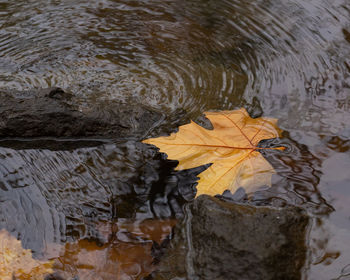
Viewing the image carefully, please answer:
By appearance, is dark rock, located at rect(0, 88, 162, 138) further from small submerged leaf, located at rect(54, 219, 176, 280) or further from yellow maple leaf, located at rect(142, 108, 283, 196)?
small submerged leaf, located at rect(54, 219, 176, 280)

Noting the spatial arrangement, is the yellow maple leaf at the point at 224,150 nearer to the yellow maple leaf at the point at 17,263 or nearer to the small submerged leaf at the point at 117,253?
the small submerged leaf at the point at 117,253

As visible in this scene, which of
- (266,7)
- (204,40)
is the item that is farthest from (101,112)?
(266,7)

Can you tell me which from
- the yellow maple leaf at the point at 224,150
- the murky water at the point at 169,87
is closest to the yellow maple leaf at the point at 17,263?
the murky water at the point at 169,87

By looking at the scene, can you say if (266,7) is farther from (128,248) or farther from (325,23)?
(128,248)

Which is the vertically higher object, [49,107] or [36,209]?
[49,107]

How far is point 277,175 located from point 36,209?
1206 millimetres

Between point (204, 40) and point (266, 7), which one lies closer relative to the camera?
point (204, 40)

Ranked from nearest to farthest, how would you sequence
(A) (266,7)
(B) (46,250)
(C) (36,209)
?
(B) (46,250) → (C) (36,209) → (A) (266,7)

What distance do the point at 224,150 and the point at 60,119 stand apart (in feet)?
3.04

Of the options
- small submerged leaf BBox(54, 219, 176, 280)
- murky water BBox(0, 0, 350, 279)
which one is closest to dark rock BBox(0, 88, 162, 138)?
murky water BBox(0, 0, 350, 279)

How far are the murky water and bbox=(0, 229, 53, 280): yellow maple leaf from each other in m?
0.05

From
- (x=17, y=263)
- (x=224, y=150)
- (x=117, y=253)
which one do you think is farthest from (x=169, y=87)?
(x=17, y=263)

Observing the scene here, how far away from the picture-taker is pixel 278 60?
116 inches

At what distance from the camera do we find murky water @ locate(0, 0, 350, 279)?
6.42ft
